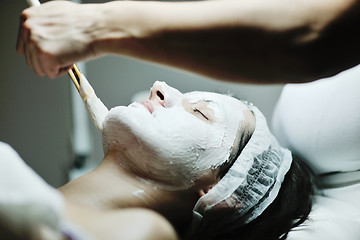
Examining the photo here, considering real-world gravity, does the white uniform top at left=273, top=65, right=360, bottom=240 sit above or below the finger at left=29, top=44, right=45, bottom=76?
below

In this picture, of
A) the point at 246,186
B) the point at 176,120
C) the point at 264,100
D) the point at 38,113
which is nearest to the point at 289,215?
the point at 246,186

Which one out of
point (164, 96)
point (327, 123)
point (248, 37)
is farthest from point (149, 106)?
point (327, 123)

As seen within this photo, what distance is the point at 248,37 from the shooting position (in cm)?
66

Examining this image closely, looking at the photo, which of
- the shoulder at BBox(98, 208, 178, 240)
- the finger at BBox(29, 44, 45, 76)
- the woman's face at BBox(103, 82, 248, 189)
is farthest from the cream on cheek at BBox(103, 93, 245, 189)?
the shoulder at BBox(98, 208, 178, 240)

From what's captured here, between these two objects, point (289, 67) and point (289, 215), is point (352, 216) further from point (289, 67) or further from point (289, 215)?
point (289, 67)

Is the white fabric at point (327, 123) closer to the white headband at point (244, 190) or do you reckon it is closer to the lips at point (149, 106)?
the white headband at point (244, 190)

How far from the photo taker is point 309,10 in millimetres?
662

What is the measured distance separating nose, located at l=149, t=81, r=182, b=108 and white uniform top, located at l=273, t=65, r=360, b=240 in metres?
0.46

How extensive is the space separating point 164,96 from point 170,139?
0.17m

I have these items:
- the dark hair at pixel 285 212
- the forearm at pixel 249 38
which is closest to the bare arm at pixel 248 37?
the forearm at pixel 249 38

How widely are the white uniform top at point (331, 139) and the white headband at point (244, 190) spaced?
14 centimetres

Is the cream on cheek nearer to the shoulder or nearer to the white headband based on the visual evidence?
the white headband

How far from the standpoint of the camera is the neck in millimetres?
861

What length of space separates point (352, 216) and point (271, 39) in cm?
69
